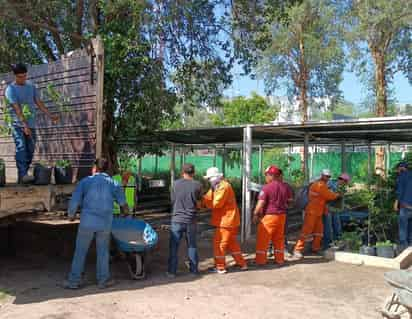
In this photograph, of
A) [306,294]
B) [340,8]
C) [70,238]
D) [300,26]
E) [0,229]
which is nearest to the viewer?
[306,294]

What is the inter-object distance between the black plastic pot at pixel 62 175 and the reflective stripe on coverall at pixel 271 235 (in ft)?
9.84

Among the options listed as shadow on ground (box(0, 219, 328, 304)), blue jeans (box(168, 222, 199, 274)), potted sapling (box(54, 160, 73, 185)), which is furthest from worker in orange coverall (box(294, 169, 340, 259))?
potted sapling (box(54, 160, 73, 185))

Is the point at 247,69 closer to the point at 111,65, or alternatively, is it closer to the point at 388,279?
the point at 111,65

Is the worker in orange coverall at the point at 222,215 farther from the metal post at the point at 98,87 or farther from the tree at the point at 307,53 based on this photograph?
the tree at the point at 307,53

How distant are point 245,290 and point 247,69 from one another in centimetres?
722

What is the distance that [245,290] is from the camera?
586 centimetres

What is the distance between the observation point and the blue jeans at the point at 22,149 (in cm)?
616

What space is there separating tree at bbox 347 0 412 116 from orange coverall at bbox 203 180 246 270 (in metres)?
13.6

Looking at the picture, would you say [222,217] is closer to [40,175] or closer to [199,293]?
[199,293]

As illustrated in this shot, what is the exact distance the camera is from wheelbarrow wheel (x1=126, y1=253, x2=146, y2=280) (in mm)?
6305

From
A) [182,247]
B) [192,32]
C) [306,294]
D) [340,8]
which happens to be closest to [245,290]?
[306,294]

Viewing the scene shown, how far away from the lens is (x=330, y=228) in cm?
843

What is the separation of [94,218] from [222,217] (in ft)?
6.26

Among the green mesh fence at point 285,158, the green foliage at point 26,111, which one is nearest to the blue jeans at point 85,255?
the green foliage at point 26,111
